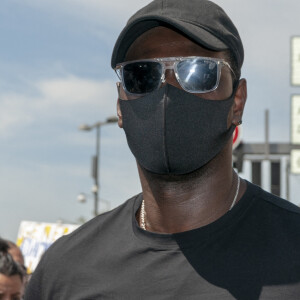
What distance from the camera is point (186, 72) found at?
106 inches

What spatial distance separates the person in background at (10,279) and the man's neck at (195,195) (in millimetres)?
3679

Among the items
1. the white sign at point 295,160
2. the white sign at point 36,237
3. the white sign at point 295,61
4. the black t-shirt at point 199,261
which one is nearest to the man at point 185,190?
the black t-shirt at point 199,261

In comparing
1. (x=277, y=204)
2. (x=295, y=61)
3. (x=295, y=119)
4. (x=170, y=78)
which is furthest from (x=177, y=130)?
(x=295, y=61)

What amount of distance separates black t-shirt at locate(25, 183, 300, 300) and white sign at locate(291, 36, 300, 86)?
64.3 feet

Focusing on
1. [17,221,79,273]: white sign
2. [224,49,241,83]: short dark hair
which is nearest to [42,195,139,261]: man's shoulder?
[224,49,241,83]: short dark hair

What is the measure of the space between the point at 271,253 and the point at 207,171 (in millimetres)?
398

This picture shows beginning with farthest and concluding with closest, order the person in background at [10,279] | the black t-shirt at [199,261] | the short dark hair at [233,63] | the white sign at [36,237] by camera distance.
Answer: the white sign at [36,237], the person in background at [10,279], the short dark hair at [233,63], the black t-shirt at [199,261]

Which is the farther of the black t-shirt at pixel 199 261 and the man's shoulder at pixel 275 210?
the man's shoulder at pixel 275 210

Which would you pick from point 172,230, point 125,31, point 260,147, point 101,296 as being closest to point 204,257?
point 172,230

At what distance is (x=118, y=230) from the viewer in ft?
9.43

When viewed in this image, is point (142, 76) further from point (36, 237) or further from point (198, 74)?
point (36, 237)

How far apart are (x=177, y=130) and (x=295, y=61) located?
20273 mm

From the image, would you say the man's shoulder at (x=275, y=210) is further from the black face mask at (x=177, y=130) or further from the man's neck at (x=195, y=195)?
the black face mask at (x=177, y=130)

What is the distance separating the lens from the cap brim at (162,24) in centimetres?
259
